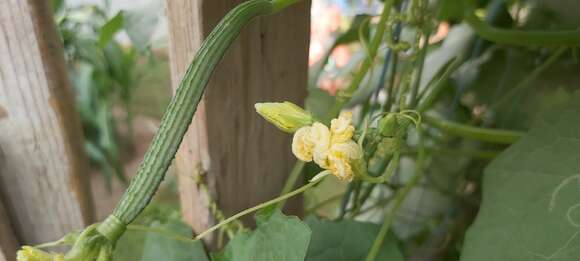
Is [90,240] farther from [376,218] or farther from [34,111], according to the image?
[376,218]

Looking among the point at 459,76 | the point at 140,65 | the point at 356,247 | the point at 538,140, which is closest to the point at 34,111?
the point at 356,247

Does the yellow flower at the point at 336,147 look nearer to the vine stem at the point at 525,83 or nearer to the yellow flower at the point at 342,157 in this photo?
the yellow flower at the point at 342,157

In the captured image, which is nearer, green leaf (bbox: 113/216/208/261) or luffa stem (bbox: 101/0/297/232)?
luffa stem (bbox: 101/0/297/232)

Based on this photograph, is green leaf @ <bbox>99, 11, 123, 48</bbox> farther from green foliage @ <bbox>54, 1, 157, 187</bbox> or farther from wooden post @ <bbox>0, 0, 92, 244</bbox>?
green foliage @ <bbox>54, 1, 157, 187</bbox>

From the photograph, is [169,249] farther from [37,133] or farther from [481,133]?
[481,133]

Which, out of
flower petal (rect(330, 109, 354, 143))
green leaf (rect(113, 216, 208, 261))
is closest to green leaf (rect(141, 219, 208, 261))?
green leaf (rect(113, 216, 208, 261))

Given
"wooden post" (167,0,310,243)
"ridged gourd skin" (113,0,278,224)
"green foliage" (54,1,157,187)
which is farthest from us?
"green foliage" (54,1,157,187)

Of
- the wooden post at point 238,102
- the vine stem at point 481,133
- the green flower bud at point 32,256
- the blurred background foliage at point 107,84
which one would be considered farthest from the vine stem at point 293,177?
the blurred background foliage at point 107,84
